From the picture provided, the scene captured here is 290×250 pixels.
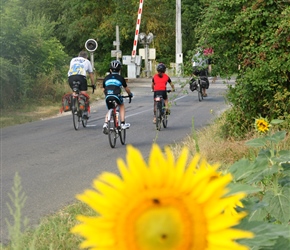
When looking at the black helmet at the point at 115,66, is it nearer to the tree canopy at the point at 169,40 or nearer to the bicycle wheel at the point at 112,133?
the bicycle wheel at the point at 112,133

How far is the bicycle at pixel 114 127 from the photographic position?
512 inches

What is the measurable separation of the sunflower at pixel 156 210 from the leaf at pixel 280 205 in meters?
2.33

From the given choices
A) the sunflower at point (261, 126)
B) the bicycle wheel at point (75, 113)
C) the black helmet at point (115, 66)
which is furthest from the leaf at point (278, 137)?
the bicycle wheel at point (75, 113)

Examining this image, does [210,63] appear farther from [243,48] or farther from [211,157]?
[211,157]

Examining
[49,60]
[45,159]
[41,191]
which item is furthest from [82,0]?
[41,191]

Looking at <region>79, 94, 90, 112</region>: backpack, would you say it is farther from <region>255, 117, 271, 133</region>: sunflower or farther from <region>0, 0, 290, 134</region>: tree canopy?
<region>255, 117, 271, 133</region>: sunflower

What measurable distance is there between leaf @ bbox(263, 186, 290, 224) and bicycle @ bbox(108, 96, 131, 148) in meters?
9.56

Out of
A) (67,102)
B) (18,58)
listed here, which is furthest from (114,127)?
(18,58)

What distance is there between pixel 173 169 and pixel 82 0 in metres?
46.6

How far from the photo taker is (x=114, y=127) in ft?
43.2

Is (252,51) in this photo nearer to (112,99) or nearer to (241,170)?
(112,99)

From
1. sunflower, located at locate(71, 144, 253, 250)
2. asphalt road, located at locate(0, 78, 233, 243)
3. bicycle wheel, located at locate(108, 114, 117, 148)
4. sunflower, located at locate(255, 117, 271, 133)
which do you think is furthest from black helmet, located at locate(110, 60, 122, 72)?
sunflower, located at locate(71, 144, 253, 250)

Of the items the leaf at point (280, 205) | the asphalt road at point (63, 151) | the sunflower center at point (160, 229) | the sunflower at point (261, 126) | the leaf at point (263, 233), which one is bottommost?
the asphalt road at point (63, 151)

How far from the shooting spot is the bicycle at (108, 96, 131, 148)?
1300cm
